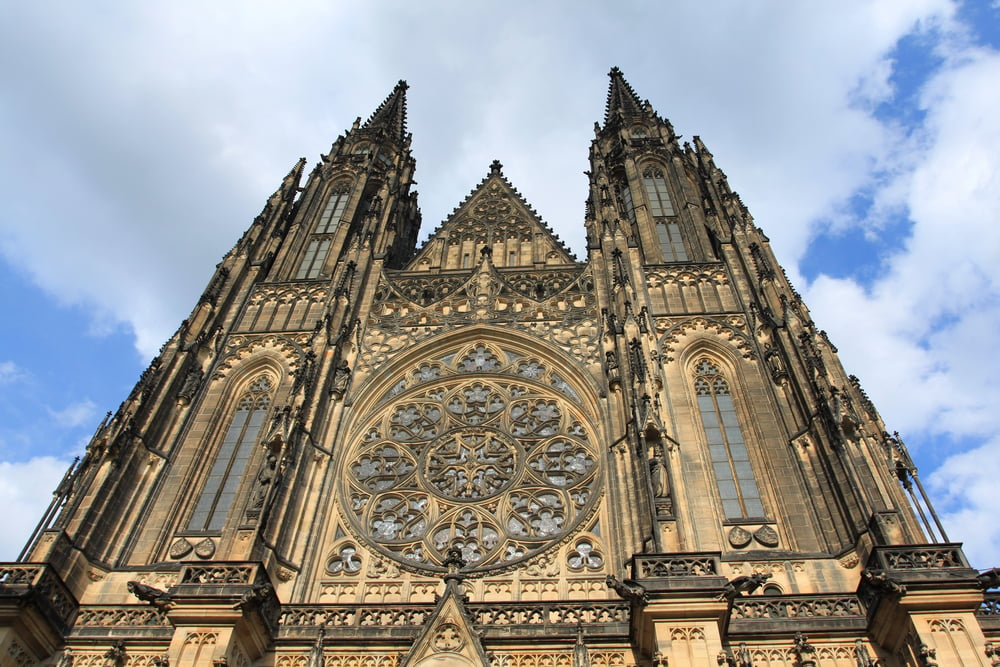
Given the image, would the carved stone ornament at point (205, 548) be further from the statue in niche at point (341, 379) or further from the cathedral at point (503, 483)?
the statue in niche at point (341, 379)

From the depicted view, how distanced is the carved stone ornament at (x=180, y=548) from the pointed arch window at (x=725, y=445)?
9.51 metres

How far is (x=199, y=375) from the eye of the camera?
17.6 metres

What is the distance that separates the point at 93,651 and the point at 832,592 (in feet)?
36.5

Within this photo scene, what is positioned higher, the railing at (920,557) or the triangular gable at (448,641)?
the railing at (920,557)

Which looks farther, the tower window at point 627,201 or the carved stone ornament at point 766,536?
the tower window at point 627,201

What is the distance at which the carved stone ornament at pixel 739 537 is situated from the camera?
1372cm

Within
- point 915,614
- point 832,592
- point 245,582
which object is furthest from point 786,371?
point 245,582

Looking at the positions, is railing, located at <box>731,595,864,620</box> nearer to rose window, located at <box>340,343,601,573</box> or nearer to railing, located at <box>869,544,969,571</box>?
railing, located at <box>869,544,969,571</box>

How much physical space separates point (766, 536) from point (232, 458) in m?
10.3

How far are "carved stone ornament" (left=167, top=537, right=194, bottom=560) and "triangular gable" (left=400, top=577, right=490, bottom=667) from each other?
5200 millimetres

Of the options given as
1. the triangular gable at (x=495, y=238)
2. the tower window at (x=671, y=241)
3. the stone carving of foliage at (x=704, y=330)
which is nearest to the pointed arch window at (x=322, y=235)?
the triangular gable at (x=495, y=238)

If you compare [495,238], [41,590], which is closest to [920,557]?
[41,590]

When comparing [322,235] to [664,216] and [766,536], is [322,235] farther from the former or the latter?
[766,536]

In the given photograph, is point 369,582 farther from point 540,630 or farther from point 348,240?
point 348,240
